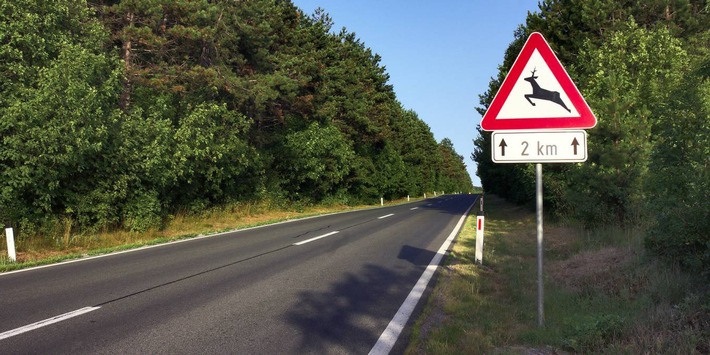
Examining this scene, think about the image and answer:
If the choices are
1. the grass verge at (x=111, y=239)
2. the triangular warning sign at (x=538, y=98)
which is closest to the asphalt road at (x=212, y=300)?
the grass verge at (x=111, y=239)

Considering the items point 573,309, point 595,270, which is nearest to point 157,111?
point 595,270

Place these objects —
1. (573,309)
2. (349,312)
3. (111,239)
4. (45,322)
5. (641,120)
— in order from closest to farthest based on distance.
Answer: (45,322) → (573,309) → (349,312) → (641,120) → (111,239)

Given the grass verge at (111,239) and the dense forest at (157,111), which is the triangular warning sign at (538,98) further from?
the dense forest at (157,111)

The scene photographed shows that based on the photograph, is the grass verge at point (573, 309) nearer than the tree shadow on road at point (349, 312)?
Yes

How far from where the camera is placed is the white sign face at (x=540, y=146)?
452 cm

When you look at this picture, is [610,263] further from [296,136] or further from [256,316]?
[296,136]

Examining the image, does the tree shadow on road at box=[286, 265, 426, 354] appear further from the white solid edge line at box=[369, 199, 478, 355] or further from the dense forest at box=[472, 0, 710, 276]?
the dense forest at box=[472, 0, 710, 276]

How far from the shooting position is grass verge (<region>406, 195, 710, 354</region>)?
4.21m

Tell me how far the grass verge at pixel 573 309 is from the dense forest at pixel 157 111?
10391 millimetres

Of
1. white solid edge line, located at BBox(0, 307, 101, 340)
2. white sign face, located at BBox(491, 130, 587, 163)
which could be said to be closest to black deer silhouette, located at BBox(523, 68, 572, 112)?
white sign face, located at BBox(491, 130, 587, 163)

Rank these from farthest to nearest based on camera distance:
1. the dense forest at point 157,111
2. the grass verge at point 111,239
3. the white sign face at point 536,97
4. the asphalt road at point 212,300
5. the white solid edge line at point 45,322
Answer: the dense forest at point 157,111 → the grass verge at point 111,239 → the white solid edge line at point 45,322 → the asphalt road at point 212,300 → the white sign face at point 536,97

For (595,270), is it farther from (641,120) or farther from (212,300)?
(641,120)

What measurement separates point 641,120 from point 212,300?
1090 cm

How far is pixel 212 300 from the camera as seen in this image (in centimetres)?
660
